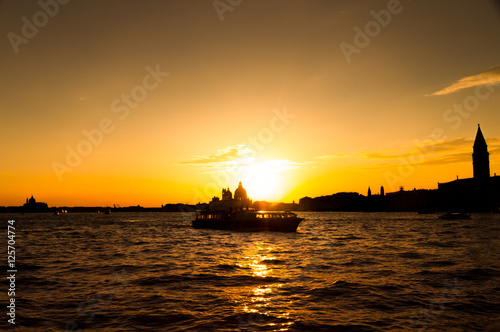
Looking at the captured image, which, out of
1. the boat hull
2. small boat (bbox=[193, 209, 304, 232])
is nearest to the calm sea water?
the boat hull

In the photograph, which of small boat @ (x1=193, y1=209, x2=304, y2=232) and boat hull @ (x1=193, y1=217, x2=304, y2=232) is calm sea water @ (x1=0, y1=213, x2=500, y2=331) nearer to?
boat hull @ (x1=193, y1=217, x2=304, y2=232)

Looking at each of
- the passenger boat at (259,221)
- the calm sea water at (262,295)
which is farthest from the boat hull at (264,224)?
the calm sea water at (262,295)

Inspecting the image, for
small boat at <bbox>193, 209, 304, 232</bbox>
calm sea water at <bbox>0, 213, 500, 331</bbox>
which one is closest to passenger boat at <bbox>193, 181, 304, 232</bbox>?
small boat at <bbox>193, 209, 304, 232</bbox>

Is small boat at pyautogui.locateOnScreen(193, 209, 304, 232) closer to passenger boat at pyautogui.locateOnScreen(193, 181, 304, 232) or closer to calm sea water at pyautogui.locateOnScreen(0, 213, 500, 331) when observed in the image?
passenger boat at pyautogui.locateOnScreen(193, 181, 304, 232)

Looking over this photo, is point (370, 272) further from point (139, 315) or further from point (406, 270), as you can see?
point (139, 315)

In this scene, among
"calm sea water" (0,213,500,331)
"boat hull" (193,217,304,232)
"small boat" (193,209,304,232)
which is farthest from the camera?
"small boat" (193,209,304,232)

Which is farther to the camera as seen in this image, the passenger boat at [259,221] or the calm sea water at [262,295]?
the passenger boat at [259,221]

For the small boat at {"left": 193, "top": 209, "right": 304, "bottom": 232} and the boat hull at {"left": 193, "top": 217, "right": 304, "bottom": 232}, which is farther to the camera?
the small boat at {"left": 193, "top": 209, "right": 304, "bottom": 232}

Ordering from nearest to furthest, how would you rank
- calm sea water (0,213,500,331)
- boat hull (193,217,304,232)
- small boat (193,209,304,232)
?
calm sea water (0,213,500,331)
boat hull (193,217,304,232)
small boat (193,209,304,232)

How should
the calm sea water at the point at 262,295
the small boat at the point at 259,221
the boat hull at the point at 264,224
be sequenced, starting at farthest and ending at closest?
the small boat at the point at 259,221 < the boat hull at the point at 264,224 < the calm sea water at the point at 262,295

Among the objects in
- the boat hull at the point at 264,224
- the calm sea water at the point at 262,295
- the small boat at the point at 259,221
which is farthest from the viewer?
the small boat at the point at 259,221

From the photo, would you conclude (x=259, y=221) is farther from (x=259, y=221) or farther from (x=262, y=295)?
(x=262, y=295)

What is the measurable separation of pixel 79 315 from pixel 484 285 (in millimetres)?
20506

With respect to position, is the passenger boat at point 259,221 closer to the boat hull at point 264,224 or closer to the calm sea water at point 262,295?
the boat hull at point 264,224
